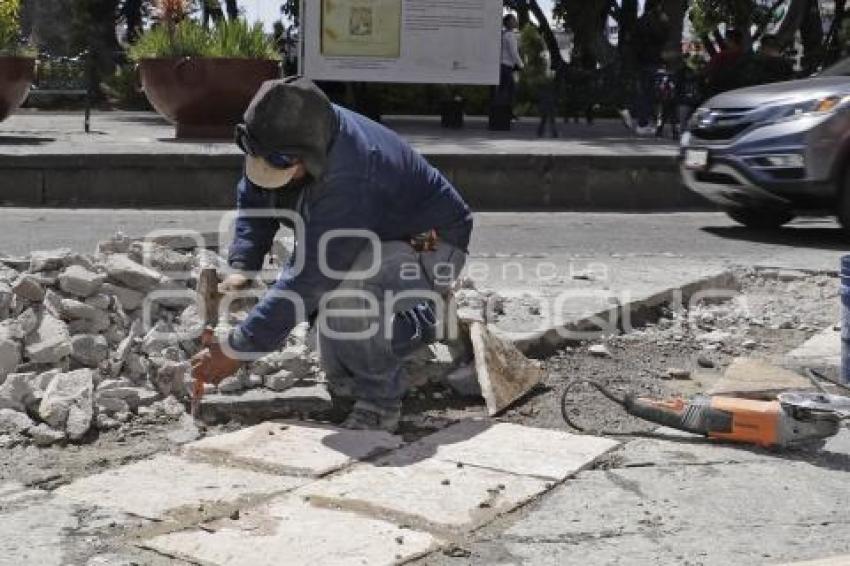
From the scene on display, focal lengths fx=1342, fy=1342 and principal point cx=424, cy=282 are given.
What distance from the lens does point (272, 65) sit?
542 inches

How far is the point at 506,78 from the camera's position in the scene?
55.3 ft

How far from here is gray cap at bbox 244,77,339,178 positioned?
14.4 ft

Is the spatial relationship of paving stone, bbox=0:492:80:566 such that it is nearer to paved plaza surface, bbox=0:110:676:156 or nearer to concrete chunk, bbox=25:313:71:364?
concrete chunk, bbox=25:313:71:364

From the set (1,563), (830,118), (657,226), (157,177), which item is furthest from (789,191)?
(1,563)

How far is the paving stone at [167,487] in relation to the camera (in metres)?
4.01

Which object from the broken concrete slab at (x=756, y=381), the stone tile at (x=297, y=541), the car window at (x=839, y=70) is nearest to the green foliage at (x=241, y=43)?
the car window at (x=839, y=70)

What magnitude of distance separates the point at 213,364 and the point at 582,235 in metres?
6.34

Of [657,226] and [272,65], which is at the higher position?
[272,65]

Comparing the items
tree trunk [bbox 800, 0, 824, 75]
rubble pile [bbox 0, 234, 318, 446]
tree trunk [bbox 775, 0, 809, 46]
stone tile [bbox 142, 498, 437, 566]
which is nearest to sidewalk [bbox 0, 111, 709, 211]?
rubble pile [bbox 0, 234, 318, 446]

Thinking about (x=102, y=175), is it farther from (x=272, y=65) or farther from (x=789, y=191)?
(x=789, y=191)

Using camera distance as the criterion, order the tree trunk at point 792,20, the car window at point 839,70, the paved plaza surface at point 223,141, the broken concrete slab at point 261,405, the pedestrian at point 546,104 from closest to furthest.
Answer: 1. the broken concrete slab at point 261,405
2. the car window at point 839,70
3. the paved plaza surface at point 223,141
4. the pedestrian at point 546,104
5. the tree trunk at point 792,20

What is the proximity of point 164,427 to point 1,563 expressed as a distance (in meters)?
1.43

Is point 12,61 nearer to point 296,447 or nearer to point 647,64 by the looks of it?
point 647,64

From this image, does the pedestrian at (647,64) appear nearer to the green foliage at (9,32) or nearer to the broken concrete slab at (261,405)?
the green foliage at (9,32)
